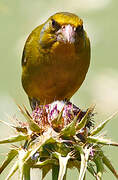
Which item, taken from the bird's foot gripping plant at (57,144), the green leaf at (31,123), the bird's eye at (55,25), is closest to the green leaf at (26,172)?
the bird's foot gripping plant at (57,144)

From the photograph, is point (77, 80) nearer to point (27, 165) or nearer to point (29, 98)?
point (29, 98)

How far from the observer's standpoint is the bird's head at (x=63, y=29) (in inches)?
155

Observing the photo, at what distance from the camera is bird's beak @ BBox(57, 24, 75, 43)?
392 cm

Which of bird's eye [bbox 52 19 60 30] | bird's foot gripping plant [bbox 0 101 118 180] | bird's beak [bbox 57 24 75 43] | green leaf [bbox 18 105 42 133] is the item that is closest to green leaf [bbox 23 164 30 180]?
bird's foot gripping plant [bbox 0 101 118 180]

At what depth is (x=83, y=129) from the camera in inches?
128

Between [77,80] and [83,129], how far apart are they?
4.60 feet

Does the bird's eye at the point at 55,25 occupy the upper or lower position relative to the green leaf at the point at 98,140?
upper

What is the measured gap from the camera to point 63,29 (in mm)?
4039

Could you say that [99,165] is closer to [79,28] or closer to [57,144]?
[57,144]

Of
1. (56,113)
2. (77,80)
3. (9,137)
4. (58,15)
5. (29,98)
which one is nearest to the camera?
(9,137)

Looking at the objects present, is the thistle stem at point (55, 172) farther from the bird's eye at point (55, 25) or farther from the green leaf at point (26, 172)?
the bird's eye at point (55, 25)

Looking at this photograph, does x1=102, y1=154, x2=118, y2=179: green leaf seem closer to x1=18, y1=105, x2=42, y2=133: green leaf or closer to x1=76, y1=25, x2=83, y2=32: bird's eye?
x1=18, y1=105, x2=42, y2=133: green leaf

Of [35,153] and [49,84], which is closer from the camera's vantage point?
[35,153]

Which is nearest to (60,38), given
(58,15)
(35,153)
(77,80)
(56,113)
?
(58,15)
